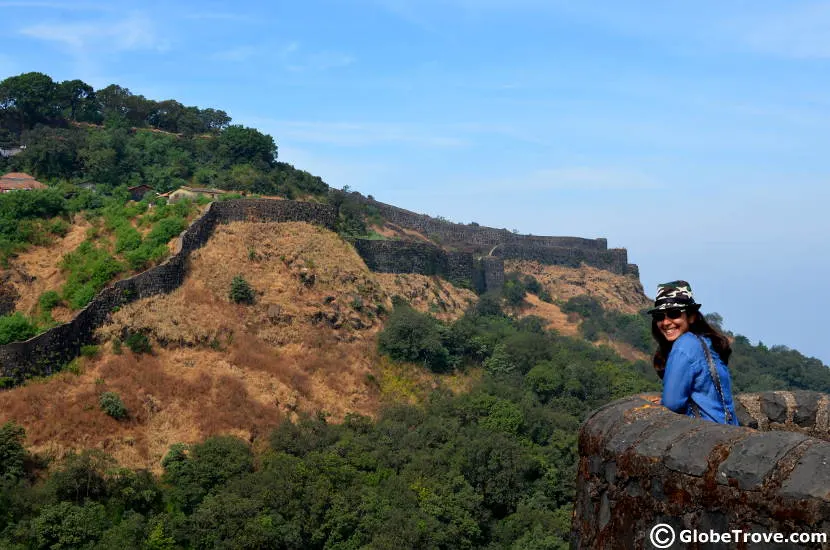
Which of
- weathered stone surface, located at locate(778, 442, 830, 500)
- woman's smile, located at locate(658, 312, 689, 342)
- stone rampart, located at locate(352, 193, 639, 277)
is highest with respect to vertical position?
stone rampart, located at locate(352, 193, 639, 277)

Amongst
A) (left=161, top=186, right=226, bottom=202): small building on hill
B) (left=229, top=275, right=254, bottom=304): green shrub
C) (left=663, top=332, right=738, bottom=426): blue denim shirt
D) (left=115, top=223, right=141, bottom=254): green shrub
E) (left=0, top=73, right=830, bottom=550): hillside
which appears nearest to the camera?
(left=663, top=332, right=738, bottom=426): blue denim shirt

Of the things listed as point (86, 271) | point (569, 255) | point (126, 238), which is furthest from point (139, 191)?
point (569, 255)

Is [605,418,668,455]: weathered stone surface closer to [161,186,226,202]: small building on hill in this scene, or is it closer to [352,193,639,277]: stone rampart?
[161,186,226,202]: small building on hill

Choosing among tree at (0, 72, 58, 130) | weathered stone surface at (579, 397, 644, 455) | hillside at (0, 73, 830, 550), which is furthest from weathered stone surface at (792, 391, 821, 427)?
tree at (0, 72, 58, 130)

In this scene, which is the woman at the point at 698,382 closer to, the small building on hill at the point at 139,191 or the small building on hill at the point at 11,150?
the small building on hill at the point at 139,191

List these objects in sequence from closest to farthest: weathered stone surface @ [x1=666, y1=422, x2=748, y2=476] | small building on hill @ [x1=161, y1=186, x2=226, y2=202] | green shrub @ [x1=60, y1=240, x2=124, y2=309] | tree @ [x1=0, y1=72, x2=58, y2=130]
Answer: weathered stone surface @ [x1=666, y1=422, x2=748, y2=476] < green shrub @ [x1=60, y1=240, x2=124, y2=309] < small building on hill @ [x1=161, y1=186, x2=226, y2=202] < tree @ [x1=0, y1=72, x2=58, y2=130]

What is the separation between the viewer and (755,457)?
2787 mm

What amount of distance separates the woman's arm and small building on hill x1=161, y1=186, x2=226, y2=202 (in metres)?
31.9

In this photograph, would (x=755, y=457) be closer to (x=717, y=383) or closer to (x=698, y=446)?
(x=698, y=446)

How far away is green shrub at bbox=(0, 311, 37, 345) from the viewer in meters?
25.0

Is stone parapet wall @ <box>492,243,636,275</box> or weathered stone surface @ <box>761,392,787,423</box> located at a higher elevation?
stone parapet wall @ <box>492,243,636,275</box>

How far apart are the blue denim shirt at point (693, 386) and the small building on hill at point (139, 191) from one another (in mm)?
35724

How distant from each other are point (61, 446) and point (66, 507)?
241 centimetres

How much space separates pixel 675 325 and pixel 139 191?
36073 millimetres
